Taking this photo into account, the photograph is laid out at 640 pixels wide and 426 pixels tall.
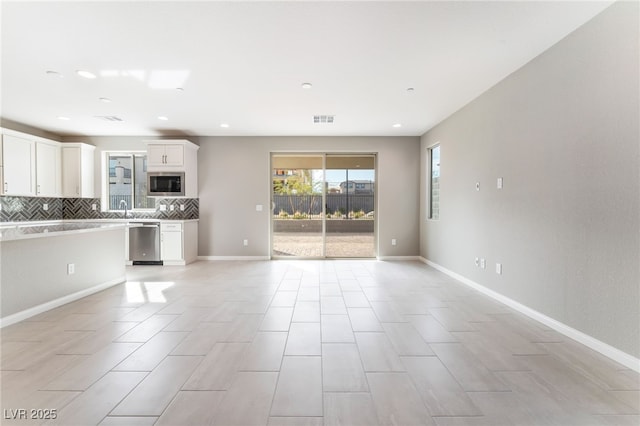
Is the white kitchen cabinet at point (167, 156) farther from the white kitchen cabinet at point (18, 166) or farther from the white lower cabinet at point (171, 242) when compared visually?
the white kitchen cabinet at point (18, 166)

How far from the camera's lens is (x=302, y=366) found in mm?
2020

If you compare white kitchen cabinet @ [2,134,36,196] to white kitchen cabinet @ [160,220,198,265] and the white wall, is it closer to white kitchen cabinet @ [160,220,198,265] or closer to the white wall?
white kitchen cabinet @ [160,220,198,265]

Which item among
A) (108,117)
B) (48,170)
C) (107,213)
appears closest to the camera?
(108,117)

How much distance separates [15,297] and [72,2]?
109 inches

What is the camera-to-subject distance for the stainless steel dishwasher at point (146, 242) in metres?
5.55

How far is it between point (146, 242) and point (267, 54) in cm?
454

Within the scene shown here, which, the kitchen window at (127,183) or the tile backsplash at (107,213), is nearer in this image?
the tile backsplash at (107,213)

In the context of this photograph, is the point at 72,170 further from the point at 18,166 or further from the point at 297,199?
the point at 297,199

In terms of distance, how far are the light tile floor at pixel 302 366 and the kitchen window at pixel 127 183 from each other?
3.16 m

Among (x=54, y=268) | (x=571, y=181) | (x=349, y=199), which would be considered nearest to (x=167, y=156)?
(x=54, y=268)

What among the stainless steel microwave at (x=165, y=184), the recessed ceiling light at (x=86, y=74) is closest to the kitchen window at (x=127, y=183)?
the stainless steel microwave at (x=165, y=184)

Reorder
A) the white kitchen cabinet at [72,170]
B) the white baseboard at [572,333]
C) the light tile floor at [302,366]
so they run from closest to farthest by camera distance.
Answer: the light tile floor at [302,366]
the white baseboard at [572,333]
the white kitchen cabinet at [72,170]

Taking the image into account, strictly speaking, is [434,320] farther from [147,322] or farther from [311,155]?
[311,155]

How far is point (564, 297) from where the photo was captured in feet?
8.37
